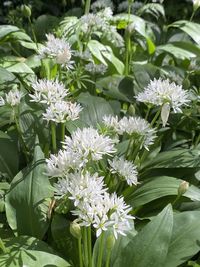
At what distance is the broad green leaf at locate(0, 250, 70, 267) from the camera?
1291 millimetres

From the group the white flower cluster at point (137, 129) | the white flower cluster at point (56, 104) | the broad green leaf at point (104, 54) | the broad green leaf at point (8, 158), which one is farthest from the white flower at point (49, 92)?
the broad green leaf at point (104, 54)

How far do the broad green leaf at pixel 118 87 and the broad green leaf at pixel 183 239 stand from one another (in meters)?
0.93

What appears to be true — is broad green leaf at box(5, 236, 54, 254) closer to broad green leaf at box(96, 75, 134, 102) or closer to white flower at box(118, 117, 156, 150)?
white flower at box(118, 117, 156, 150)

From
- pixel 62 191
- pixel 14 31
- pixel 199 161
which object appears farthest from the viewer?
pixel 14 31

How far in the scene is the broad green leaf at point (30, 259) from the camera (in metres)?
1.29

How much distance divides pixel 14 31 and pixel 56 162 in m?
1.51

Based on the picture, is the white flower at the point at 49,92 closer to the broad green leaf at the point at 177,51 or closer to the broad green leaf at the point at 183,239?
the broad green leaf at the point at 183,239

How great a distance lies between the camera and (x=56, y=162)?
124 cm

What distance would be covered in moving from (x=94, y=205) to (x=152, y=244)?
0.25 meters

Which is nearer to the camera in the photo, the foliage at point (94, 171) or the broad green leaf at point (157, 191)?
the foliage at point (94, 171)

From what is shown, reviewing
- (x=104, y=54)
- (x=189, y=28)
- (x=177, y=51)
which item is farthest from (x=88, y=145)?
(x=189, y=28)

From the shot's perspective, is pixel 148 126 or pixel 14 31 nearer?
pixel 148 126

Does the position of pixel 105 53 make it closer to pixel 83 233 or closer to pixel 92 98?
pixel 92 98

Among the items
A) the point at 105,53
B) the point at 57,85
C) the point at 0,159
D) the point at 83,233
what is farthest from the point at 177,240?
the point at 105,53
